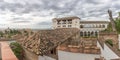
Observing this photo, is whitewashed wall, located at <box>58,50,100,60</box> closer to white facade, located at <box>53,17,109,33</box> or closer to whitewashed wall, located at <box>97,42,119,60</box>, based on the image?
whitewashed wall, located at <box>97,42,119,60</box>

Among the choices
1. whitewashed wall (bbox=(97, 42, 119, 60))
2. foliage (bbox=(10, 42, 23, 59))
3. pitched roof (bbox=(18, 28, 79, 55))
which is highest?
whitewashed wall (bbox=(97, 42, 119, 60))

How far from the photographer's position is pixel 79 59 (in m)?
5.04

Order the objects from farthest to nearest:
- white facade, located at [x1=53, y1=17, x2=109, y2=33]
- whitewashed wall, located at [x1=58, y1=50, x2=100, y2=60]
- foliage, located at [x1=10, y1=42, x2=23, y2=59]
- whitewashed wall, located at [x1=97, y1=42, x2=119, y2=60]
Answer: white facade, located at [x1=53, y1=17, x2=109, y2=33], foliage, located at [x1=10, y1=42, x2=23, y2=59], whitewashed wall, located at [x1=58, y1=50, x2=100, y2=60], whitewashed wall, located at [x1=97, y1=42, x2=119, y2=60]

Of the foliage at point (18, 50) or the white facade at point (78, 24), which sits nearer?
the foliage at point (18, 50)

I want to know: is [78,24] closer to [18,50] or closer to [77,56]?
[18,50]

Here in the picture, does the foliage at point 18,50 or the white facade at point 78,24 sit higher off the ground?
the white facade at point 78,24

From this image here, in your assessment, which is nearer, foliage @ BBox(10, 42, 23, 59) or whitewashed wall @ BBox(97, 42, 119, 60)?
whitewashed wall @ BBox(97, 42, 119, 60)

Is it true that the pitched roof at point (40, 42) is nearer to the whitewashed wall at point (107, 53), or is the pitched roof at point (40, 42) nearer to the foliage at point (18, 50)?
the foliage at point (18, 50)

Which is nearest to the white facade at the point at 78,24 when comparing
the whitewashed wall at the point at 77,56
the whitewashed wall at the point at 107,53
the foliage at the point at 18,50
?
the foliage at the point at 18,50

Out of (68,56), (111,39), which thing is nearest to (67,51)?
(68,56)

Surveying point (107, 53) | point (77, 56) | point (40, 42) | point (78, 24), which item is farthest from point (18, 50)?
point (78, 24)

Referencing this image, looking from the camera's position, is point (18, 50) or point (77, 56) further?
point (18, 50)

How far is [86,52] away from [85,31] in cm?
4624

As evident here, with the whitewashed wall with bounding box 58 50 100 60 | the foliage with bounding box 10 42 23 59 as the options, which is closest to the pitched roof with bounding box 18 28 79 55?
the foliage with bounding box 10 42 23 59
